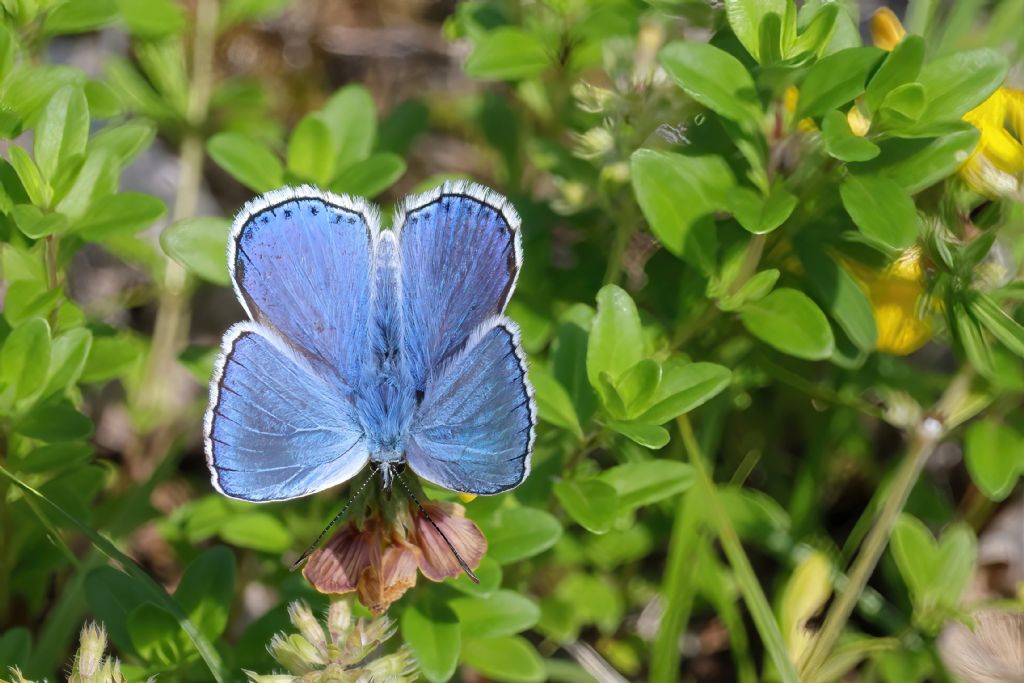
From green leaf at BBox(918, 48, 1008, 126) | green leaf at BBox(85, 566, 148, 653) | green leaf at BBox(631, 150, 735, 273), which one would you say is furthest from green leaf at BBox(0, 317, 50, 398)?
green leaf at BBox(918, 48, 1008, 126)

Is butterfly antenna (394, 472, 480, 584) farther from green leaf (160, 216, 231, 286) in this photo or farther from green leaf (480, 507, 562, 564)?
green leaf (160, 216, 231, 286)

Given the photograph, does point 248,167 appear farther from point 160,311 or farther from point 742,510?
point 742,510

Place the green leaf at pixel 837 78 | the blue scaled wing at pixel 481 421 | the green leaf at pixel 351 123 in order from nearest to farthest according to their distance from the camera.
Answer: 1. the blue scaled wing at pixel 481 421
2. the green leaf at pixel 837 78
3. the green leaf at pixel 351 123

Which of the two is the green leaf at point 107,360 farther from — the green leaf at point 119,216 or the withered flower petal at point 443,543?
the withered flower petal at point 443,543

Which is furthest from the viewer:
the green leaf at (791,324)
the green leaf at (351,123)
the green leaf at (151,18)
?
the green leaf at (151,18)

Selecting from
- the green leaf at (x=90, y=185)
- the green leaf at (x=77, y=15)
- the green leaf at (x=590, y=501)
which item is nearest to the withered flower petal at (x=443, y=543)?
the green leaf at (x=590, y=501)

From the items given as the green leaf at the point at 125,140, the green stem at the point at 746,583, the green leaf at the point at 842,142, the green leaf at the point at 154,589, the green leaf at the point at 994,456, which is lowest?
the green stem at the point at 746,583

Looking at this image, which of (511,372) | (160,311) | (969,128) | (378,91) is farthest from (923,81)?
(378,91)

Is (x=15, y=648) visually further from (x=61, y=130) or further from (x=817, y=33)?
(x=817, y=33)
